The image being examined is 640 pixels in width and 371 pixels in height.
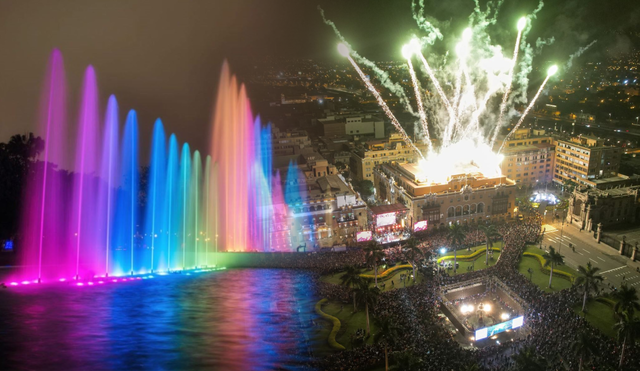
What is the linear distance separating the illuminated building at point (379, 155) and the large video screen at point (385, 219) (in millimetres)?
19586

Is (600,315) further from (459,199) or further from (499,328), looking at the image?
(459,199)

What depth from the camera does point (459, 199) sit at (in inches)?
2008

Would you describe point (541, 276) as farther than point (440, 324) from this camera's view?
Yes

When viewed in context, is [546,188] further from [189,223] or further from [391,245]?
[189,223]

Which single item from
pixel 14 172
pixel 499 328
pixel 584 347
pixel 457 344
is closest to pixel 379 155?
pixel 499 328

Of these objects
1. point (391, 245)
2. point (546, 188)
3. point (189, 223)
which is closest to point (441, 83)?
point (546, 188)

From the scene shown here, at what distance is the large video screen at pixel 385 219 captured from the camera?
4906 cm

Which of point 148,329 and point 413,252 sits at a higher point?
point 148,329

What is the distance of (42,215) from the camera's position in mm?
31844

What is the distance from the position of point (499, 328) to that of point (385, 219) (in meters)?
21.7

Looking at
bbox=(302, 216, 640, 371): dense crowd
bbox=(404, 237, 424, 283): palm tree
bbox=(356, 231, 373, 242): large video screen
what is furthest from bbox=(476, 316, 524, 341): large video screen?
bbox=(356, 231, 373, 242): large video screen

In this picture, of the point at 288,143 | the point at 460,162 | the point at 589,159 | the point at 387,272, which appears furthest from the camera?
the point at 288,143

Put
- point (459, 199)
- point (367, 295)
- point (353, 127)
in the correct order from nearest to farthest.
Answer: point (367, 295) → point (459, 199) → point (353, 127)

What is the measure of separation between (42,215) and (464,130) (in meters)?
56.2
